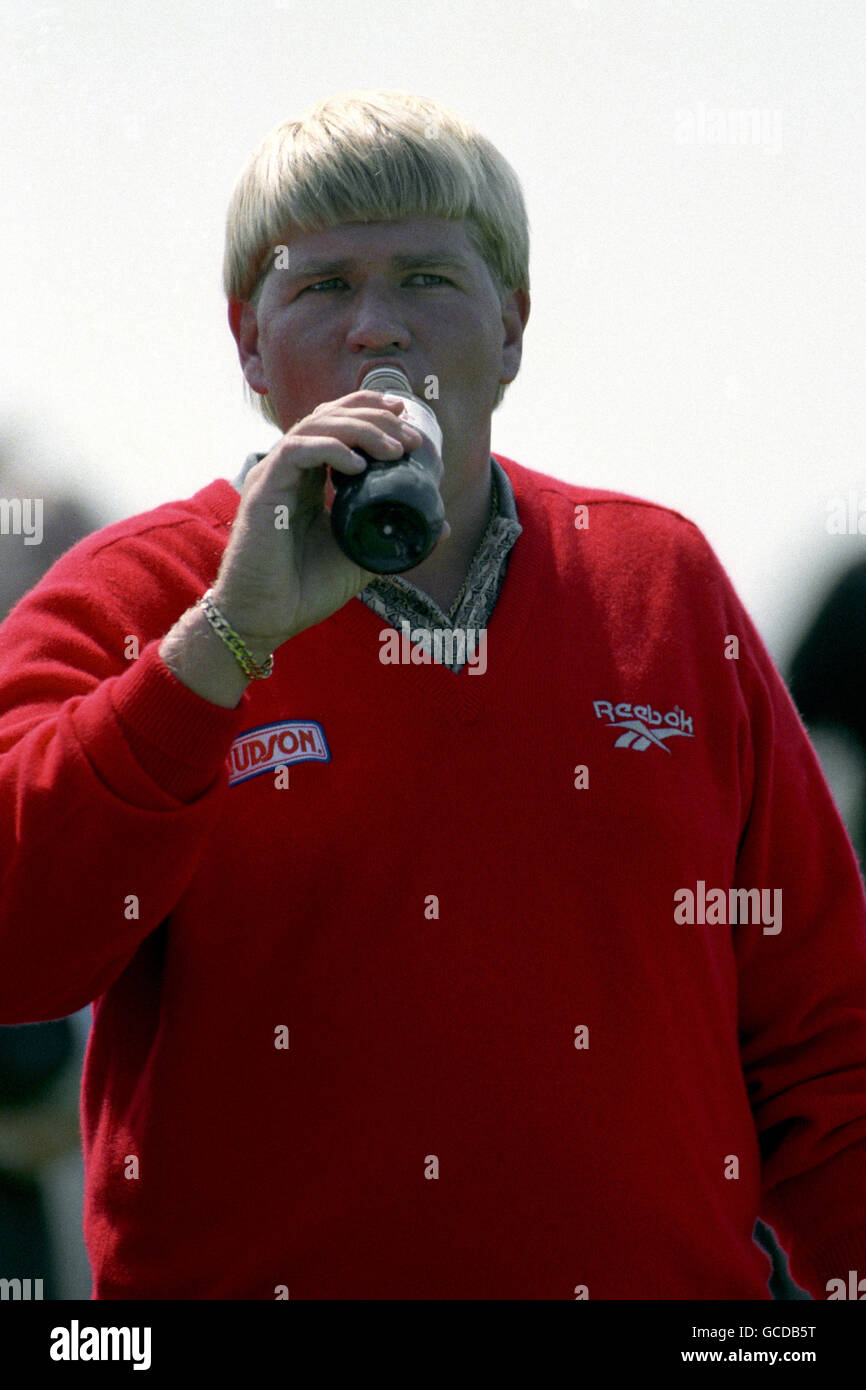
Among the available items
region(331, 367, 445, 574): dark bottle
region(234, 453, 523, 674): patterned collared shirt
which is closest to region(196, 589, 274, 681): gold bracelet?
region(331, 367, 445, 574): dark bottle

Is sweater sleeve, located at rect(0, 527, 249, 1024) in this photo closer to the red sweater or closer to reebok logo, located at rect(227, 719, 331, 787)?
the red sweater

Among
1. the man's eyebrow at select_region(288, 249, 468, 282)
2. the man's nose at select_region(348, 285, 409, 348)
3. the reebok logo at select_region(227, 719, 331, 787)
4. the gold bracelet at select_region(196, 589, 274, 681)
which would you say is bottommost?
the reebok logo at select_region(227, 719, 331, 787)

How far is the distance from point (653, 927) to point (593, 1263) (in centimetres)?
39

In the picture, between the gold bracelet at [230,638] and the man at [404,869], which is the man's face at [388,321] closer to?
the man at [404,869]

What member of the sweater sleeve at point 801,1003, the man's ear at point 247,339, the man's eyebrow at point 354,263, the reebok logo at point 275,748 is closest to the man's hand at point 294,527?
the reebok logo at point 275,748

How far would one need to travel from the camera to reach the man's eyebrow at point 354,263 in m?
1.97

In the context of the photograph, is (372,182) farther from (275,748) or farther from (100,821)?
(100,821)

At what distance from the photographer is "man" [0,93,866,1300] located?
1611mm

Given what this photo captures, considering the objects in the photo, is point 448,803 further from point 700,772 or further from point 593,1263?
point 593,1263

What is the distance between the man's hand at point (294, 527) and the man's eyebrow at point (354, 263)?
1.25ft

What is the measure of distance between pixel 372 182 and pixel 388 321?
208 mm

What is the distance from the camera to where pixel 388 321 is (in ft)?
6.25

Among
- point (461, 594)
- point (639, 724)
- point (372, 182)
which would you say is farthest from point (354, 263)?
point (639, 724)

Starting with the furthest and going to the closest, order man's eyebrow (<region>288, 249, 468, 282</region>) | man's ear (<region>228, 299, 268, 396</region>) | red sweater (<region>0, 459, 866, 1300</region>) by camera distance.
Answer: man's ear (<region>228, 299, 268, 396</region>) → man's eyebrow (<region>288, 249, 468, 282</region>) → red sweater (<region>0, 459, 866, 1300</region>)
